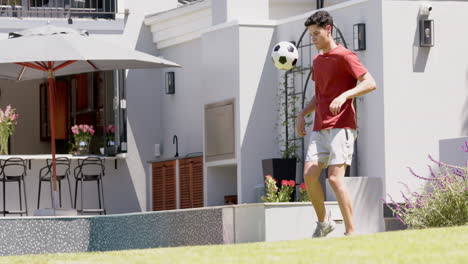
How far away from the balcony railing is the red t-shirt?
9.43 meters

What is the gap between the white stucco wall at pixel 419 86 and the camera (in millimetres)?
14359

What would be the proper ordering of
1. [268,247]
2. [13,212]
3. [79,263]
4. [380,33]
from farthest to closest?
1. [13,212]
2. [380,33]
3. [268,247]
4. [79,263]

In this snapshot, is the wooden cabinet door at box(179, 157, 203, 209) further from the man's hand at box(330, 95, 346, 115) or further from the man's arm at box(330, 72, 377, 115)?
the man's hand at box(330, 95, 346, 115)

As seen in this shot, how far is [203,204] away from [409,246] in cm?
996

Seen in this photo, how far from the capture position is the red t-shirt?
1013cm

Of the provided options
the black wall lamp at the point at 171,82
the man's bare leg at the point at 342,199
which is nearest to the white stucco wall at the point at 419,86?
the man's bare leg at the point at 342,199

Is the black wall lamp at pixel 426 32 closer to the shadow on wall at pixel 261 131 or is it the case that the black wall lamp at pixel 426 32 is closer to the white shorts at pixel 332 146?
the shadow on wall at pixel 261 131

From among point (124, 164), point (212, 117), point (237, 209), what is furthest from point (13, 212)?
point (237, 209)

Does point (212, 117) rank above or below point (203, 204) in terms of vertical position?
above

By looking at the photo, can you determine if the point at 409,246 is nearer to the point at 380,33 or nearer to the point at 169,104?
the point at 380,33

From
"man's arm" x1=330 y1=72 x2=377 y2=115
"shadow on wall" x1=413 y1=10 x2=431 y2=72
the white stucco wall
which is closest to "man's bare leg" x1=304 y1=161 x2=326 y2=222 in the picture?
"man's arm" x1=330 y1=72 x2=377 y2=115

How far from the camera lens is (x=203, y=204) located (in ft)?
57.7

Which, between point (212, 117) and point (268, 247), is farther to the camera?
point (212, 117)

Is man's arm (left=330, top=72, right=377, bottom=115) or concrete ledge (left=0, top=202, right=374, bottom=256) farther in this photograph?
concrete ledge (left=0, top=202, right=374, bottom=256)
